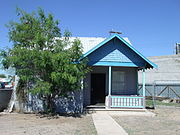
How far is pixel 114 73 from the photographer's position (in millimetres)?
13375

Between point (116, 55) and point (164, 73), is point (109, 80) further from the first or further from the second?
point (164, 73)

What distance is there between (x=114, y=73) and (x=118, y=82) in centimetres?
71

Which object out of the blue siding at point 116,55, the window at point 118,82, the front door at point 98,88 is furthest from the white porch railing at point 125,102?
the front door at point 98,88

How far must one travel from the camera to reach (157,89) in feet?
71.0

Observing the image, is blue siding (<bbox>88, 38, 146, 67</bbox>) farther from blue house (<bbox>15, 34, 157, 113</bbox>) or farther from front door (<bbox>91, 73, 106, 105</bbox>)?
front door (<bbox>91, 73, 106, 105</bbox>)

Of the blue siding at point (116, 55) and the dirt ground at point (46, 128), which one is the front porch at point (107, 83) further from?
the dirt ground at point (46, 128)

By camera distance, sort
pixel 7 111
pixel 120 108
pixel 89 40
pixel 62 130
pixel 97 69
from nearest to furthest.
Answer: pixel 62 130 < pixel 7 111 < pixel 120 108 < pixel 97 69 < pixel 89 40

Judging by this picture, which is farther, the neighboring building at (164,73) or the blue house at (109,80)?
the neighboring building at (164,73)

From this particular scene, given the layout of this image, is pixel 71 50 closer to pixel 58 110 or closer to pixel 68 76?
pixel 68 76

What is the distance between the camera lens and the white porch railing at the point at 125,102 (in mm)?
11266

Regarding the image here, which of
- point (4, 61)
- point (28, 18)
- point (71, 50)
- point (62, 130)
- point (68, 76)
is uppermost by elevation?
point (28, 18)

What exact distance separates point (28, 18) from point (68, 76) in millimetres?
3679

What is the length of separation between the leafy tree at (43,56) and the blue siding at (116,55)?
6.27 feet

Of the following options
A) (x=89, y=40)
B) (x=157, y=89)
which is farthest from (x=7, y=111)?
(x=157, y=89)
